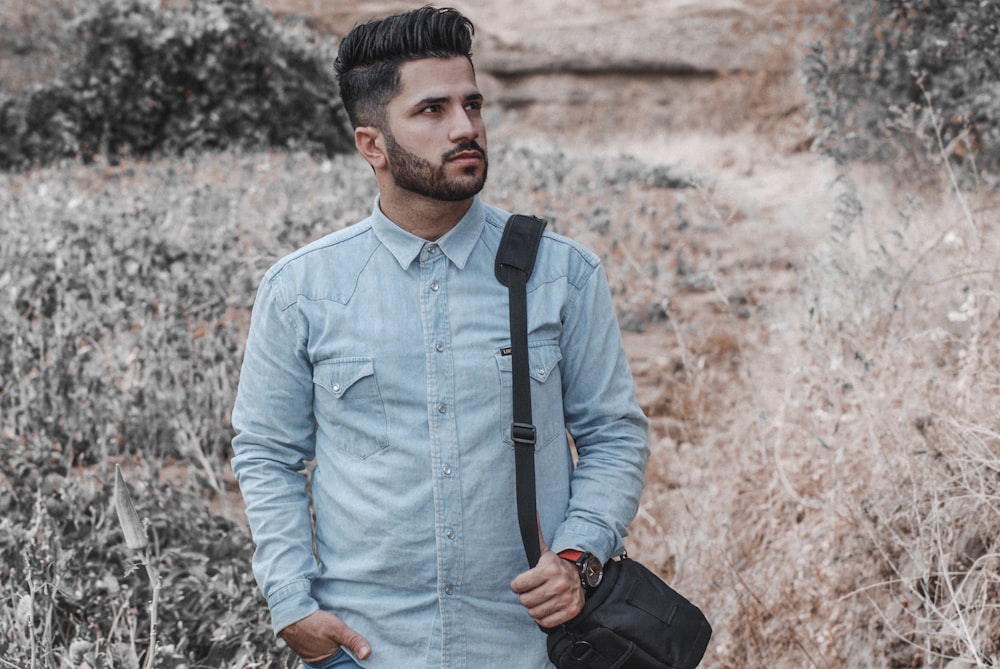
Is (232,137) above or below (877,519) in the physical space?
above

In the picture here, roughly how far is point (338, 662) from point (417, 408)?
545mm

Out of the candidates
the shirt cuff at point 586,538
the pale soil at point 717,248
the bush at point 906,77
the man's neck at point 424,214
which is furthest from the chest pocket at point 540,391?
the bush at point 906,77

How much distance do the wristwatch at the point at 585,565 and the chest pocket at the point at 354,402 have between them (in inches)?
16.5

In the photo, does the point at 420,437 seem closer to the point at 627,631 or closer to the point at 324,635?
the point at 324,635

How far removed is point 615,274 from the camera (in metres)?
6.17

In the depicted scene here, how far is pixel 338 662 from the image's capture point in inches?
76.5

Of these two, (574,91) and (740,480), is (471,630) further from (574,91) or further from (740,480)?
(574,91)

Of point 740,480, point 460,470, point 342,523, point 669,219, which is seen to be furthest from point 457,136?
point 669,219

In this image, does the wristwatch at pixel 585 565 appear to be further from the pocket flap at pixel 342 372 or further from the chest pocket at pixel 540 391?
the pocket flap at pixel 342 372

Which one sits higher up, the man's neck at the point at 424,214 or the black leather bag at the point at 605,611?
the man's neck at the point at 424,214

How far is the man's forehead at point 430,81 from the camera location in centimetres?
191

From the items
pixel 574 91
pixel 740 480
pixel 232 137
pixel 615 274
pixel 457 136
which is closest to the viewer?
pixel 457 136

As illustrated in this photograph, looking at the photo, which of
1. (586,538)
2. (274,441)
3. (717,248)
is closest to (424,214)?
(274,441)

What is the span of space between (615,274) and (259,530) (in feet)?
14.6
